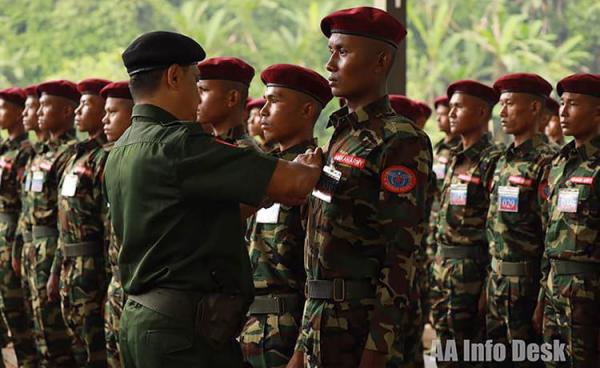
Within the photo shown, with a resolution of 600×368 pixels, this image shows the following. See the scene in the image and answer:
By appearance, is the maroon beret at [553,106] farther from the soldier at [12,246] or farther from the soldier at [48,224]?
the soldier at [12,246]

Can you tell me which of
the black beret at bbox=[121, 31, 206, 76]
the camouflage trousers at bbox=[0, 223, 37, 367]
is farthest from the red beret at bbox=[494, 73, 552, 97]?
the camouflage trousers at bbox=[0, 223, 37, 367]

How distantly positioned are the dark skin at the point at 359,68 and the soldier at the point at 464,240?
2.34 metres

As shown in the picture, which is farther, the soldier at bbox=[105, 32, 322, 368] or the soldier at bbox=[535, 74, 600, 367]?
the soldier at bbox=[535, 74, 600, 367]

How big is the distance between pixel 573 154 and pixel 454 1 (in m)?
19.1

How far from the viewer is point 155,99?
2822 mm

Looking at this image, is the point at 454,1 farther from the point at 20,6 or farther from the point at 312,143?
the point at 312,143

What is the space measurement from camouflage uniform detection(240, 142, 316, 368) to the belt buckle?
2.60 feet

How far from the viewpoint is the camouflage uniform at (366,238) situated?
3068 mm

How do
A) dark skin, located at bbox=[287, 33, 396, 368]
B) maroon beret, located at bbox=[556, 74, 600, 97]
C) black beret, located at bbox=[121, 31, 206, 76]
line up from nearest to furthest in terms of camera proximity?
black beret, located at bbox=[121, 31, 206, 76] → dark skin, located at bbox=[287, 33, 396, 368] → maroon beret, located at bbox=[556, 74, 600, 97]

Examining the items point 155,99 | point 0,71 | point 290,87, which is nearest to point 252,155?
point 155,99

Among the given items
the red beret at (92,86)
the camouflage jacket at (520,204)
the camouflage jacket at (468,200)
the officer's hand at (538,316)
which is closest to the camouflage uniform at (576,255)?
the officer's hand at (538,316)

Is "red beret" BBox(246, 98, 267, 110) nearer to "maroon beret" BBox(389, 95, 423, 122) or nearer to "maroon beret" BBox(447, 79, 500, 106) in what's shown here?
"maroon beret" BBox(389, 95, 423, 122)

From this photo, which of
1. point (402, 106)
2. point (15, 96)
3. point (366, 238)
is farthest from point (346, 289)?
point (15, 96)

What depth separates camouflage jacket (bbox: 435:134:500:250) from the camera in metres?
5.52
